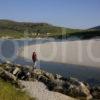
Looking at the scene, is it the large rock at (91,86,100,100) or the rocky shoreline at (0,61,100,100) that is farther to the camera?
the rocky shoreline at (0,61,100,100)

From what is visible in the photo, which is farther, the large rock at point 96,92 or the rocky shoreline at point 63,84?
the rocky shoreline at point 63,84

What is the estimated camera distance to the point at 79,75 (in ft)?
110

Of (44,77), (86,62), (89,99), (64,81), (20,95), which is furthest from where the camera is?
(86,62)

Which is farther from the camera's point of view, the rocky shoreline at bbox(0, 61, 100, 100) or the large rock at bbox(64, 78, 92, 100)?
the rocky shoreline at bbox(0, 61, 100, 100)

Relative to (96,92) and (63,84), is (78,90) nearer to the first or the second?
(96,92)

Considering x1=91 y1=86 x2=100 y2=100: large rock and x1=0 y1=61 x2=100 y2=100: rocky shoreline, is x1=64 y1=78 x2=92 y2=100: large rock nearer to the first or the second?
x1=0 y1=61 x2=100 y2=100: rocky shoreline

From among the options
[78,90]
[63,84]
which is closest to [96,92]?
[78,90]

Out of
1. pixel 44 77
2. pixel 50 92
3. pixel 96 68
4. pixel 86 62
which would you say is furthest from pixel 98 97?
pixel 86 62

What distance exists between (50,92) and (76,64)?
18076 mm

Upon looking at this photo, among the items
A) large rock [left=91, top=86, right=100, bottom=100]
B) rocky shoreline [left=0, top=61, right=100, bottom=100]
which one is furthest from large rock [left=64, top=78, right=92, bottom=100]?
large rock [left=91, top=86, right=100, bottom=100]

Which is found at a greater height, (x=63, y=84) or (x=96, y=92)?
(x=63, y=84)

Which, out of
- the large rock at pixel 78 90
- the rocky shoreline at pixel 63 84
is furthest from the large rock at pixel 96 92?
the large rock at pixel 78 90

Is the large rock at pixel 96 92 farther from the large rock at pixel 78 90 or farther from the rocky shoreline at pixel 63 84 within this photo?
the large rock at pixel 78 90

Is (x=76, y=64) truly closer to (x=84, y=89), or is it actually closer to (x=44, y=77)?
(x=44, y=77)
